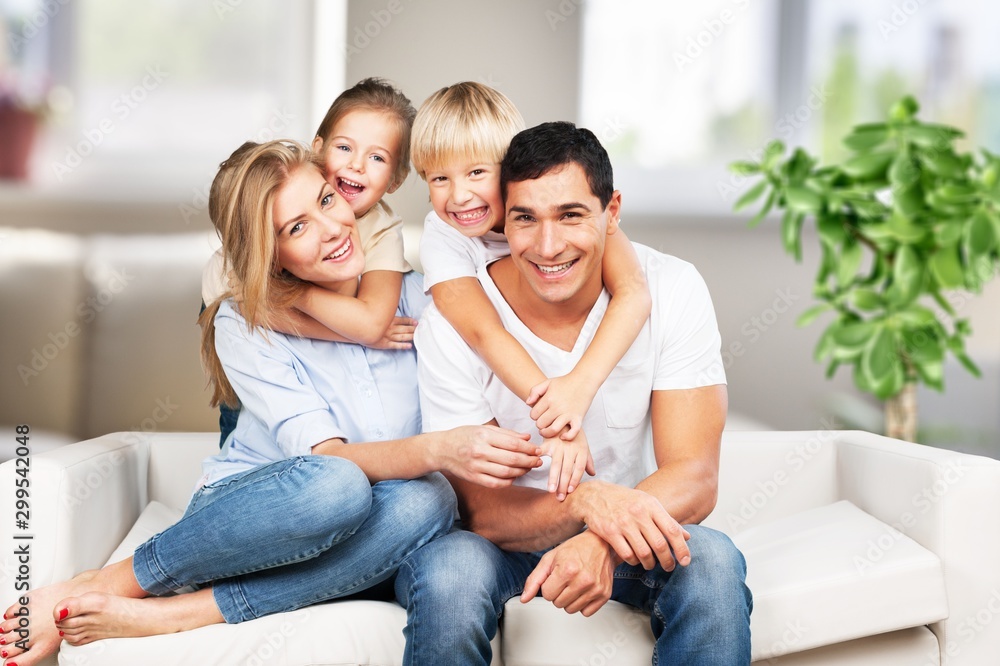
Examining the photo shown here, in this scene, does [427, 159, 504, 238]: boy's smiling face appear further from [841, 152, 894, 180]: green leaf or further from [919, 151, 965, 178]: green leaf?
[919, 151, 965, 178]: green leaf

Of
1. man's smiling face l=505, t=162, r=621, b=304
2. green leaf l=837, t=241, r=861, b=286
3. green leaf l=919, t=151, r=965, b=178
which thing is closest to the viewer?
man's smiling face l=505, t=162, r=621, b=304

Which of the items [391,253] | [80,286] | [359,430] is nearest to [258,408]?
[359,430]

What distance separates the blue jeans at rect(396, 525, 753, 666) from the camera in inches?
47.6

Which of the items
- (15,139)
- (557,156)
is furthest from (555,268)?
(15,139)

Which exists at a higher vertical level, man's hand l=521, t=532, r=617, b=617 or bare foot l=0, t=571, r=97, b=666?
man's hand l=521, t=532, r=617, b=617

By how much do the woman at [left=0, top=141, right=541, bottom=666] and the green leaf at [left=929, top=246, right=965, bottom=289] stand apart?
94cm

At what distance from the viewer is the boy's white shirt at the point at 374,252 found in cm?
163

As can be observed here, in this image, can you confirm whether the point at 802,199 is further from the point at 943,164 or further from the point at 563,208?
the point at 563,208

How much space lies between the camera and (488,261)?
1612mm

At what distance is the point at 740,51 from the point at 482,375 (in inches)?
58.3

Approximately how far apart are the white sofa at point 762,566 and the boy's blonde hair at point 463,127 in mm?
719

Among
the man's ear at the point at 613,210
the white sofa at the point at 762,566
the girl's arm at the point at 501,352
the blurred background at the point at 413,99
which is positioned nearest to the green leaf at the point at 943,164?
the white sofa at the point at 762,566

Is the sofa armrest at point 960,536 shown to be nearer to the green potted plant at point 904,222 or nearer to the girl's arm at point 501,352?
the green potted plant at point 904,222

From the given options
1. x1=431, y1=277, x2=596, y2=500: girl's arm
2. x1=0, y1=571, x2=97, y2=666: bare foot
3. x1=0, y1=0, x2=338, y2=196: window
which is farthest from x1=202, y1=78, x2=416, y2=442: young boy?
x1=0, y1=0, x2=338, y2=196: window
